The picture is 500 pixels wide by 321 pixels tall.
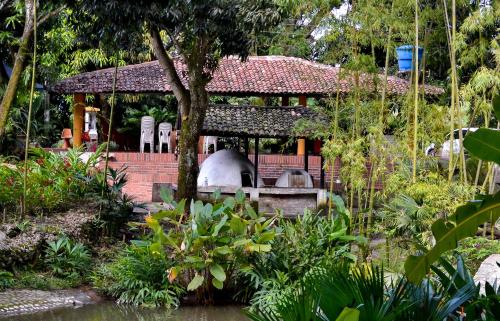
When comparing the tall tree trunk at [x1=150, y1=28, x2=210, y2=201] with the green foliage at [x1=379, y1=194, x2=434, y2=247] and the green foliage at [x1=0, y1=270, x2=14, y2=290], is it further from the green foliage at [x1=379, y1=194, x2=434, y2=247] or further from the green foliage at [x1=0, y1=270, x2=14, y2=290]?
the green foliage at [x1=379, y1=194, x2=434, y2=247]

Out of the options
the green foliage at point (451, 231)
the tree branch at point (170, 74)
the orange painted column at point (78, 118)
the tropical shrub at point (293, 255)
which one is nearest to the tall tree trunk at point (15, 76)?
the tree branch at point (170, 74)

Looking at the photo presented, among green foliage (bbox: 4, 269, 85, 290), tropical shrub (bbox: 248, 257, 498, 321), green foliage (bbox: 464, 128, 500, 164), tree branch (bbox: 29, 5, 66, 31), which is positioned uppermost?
tree branch (bbox: 29, 5, 66, 31)

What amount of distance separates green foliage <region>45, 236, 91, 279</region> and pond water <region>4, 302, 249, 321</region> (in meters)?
1.04

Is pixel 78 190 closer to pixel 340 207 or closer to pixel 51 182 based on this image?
pixel 51 182

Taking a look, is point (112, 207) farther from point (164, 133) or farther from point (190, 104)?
point (164, 133)

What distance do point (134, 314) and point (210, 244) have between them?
131 centimetres

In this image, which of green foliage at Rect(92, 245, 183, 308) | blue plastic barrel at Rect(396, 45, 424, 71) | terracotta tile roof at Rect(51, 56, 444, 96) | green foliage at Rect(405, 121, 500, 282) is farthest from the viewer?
terracotta tile roof at Rect(51, 56, 444, 96)

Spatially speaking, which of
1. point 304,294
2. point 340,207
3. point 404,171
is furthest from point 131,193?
point 304,294

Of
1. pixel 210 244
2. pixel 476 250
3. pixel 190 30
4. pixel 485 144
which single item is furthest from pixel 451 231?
pixel 190 30

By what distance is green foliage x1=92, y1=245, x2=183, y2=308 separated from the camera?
1086cm

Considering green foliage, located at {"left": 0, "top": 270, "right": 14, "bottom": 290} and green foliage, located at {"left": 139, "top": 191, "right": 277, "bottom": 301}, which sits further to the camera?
green foliage, located at {"left": 0, "top": 270, "right": 14, "bottom": 290}

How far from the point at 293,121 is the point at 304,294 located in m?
14.3

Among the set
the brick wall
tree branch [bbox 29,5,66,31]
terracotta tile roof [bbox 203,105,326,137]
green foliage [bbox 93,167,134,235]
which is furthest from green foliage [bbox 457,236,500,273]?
the brick wall

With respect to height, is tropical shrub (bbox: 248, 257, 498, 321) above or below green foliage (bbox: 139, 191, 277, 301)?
above
